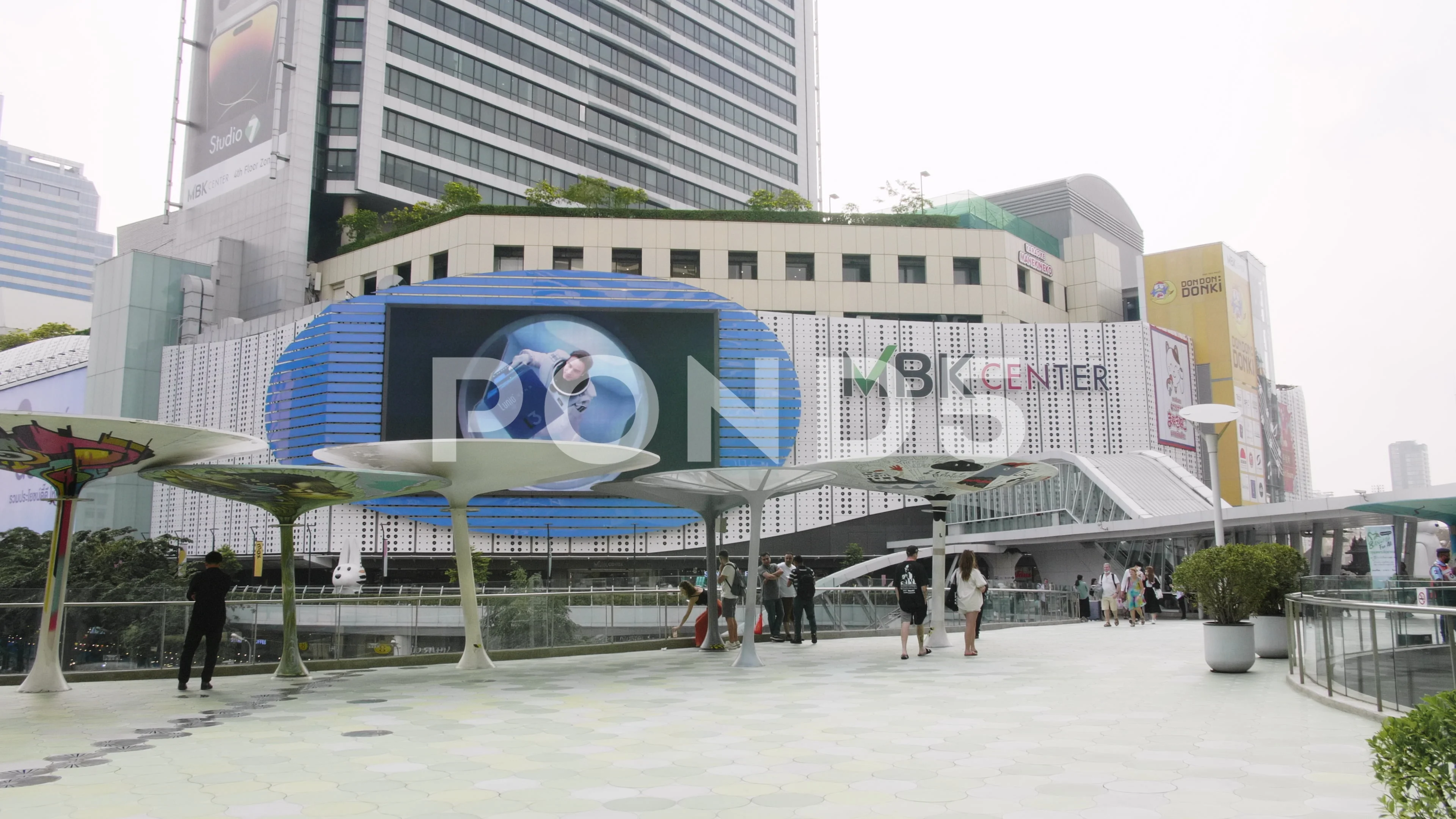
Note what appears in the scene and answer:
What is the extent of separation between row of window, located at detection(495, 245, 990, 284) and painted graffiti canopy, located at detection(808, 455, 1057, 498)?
105ft

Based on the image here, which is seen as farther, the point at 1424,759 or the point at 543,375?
the point at 543,375

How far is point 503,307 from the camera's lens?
43.4 meters

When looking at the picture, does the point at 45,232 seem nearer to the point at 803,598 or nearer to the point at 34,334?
the point at 34,334

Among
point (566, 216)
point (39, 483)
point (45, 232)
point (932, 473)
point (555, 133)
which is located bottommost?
point (932, 473)

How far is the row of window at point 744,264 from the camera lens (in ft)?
165

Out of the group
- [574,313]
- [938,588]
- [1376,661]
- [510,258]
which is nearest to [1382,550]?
[938,588]

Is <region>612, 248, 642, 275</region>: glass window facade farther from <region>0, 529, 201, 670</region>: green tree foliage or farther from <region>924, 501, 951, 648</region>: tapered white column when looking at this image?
<region>0, 529, 201, 670</region>: green tree foliage

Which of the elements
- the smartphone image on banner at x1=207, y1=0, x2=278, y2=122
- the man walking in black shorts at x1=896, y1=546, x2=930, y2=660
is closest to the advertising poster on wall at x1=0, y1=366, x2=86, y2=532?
the smartphone image on banner at x1=207, y1=0, x2=278, y2=122

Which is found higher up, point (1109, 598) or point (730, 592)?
point (730, 592)

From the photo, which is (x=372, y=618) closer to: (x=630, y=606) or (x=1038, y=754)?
(x=630, y=606)

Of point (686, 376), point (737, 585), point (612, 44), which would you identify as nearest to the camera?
point (737, 585)

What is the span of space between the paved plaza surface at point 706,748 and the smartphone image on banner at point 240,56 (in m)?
50.8

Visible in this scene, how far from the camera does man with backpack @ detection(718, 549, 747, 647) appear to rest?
722 inches

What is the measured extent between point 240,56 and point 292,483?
5300 centimetres
